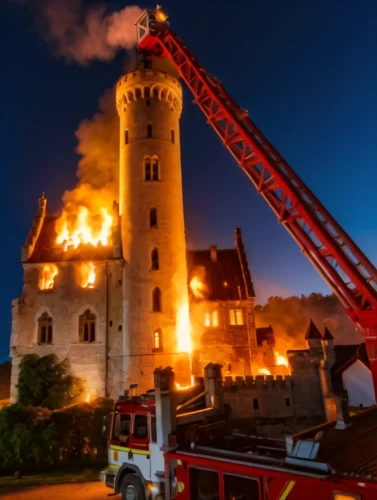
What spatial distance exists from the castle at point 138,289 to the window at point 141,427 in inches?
695

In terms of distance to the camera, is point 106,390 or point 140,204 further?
point 140,204

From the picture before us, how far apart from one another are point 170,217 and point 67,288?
35.0 feet

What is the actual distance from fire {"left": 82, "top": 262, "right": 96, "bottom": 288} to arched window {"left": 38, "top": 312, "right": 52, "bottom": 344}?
4.08 meters

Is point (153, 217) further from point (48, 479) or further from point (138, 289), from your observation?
point (48, 479)

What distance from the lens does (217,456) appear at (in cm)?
928

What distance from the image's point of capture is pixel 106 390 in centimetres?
2959

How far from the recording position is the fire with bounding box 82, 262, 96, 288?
3216 cm

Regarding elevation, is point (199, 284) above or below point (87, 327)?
above

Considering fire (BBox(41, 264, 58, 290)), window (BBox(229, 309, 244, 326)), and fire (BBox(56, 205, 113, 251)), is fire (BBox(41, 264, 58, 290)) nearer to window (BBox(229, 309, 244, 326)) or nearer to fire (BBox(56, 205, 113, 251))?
fire (BBox(56, 205, 113, 251))

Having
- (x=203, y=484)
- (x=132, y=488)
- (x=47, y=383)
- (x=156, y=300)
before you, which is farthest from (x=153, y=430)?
(x=47, y=383)

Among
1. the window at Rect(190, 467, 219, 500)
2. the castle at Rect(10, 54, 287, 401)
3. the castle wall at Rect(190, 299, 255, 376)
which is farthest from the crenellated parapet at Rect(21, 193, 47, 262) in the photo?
the window at Rect(190, 467, 219, 500)

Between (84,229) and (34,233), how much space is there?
446 cm

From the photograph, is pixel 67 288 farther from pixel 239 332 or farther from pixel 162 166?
pixel 239 332

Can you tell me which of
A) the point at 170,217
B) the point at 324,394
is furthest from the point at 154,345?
the point at 324,394
